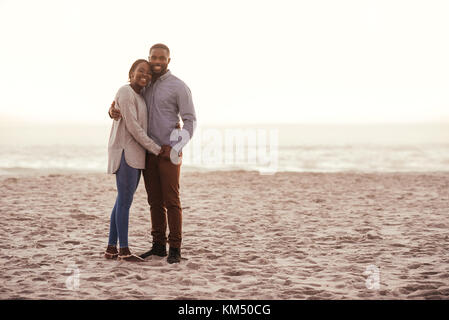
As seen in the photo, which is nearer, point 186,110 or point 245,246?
point 186,110

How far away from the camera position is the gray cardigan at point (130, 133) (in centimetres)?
364

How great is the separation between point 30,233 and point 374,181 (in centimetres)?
809

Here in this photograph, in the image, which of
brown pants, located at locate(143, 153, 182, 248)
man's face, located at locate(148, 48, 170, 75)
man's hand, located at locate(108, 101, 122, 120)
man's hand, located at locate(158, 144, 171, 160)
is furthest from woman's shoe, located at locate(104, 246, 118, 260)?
man's face, located at locate(148, 48, 170, 75)

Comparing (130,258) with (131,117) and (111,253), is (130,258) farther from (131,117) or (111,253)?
(131,117)

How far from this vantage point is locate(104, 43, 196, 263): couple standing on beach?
3691mm

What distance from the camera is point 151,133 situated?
383 centimetres

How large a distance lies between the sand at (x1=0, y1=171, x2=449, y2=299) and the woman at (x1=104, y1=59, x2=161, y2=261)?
67 cm

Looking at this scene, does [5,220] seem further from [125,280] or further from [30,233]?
[125,280]

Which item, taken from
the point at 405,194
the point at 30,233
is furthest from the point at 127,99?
the point at 405,194

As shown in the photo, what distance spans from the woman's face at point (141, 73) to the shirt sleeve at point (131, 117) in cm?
14

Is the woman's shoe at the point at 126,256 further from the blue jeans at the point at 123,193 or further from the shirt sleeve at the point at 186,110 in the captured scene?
the shirt sleeve at the point at 186,110

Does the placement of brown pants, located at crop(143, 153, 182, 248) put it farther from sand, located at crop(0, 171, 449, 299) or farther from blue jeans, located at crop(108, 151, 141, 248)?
sand, located at crop(0, 171, 449, 299)

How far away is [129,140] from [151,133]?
214 millimetres

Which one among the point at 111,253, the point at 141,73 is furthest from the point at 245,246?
the point at 141,73
